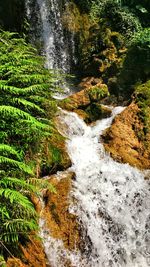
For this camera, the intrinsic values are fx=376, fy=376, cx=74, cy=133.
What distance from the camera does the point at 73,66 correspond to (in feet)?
48.8

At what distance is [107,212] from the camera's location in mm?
7273

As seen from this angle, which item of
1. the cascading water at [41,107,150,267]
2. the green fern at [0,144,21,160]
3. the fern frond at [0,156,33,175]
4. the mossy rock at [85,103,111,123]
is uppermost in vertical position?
the green fern at [0,144,21,160]

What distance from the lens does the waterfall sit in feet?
48.1

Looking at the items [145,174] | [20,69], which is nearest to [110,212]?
[145,174]

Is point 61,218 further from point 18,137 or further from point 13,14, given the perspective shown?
point 13,14

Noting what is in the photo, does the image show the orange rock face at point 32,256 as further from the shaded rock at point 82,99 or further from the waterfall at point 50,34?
the waterfall at point 50,34

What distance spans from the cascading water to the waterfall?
21.7 ft

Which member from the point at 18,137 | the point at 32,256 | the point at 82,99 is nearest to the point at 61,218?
the point at 32,256

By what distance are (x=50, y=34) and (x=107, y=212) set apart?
370 inches

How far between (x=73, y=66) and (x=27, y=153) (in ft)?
29.6

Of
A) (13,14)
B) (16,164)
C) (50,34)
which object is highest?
(13,14)

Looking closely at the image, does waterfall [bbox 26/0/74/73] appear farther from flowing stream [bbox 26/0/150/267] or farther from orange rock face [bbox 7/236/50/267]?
orange rock face [bbox 7/236/50/267]

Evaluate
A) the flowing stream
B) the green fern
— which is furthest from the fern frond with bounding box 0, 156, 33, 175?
the flowing stream

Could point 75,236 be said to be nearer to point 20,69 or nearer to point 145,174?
point 145,174
